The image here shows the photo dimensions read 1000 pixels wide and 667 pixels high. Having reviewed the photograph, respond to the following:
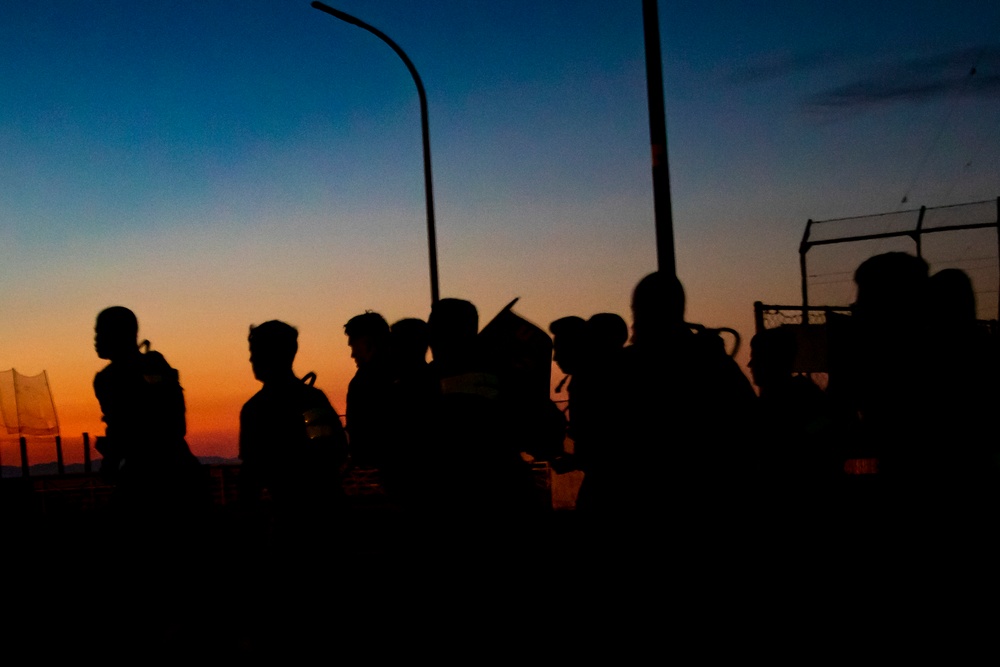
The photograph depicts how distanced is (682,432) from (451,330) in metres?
0.83

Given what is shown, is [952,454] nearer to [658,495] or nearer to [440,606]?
[658,495]

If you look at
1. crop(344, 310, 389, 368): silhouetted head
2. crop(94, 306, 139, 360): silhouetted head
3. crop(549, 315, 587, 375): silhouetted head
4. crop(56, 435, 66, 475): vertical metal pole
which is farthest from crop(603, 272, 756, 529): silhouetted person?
crop(56, 435, 66, 475): vertical metal pole

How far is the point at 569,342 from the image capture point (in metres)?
4.86

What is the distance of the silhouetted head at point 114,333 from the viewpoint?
17.2 ft

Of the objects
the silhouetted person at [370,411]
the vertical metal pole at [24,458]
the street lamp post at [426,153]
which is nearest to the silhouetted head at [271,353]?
the silhouetted person at [370,411]

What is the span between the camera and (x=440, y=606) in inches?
135

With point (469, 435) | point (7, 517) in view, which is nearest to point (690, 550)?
point (469, 435)

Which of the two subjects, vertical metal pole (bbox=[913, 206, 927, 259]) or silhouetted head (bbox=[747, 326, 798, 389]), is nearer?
silhouetted head (bbox=[747, 326, 798, 389])

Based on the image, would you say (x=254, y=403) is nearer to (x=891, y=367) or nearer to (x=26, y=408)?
(x=891, y=367)

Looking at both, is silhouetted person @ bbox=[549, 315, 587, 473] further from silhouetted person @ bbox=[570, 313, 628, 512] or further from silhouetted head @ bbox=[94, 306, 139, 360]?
silhouetted head @ bbox=[94, 306, 139, 360]

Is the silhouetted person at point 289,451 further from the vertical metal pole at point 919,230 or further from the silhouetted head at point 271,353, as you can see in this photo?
the vertical metal pole at point 919,230

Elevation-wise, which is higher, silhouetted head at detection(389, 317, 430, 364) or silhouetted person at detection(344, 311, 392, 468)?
silhouetted head at detection(389, 317, 430, 364)

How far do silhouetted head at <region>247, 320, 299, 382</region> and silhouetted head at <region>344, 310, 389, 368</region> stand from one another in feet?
2.04

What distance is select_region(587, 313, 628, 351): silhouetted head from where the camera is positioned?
493 centimetres
